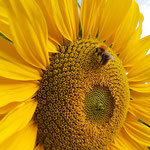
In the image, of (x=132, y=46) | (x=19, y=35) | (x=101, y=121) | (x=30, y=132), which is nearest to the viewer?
(x=19, y=35)

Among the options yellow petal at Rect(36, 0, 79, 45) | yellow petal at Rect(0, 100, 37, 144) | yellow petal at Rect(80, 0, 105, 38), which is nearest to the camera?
yellow petal at Rect(0, 100, 37, 144)

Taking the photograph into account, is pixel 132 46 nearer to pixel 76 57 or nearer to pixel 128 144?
pixel 76 57

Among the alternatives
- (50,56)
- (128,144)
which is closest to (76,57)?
(50,56)

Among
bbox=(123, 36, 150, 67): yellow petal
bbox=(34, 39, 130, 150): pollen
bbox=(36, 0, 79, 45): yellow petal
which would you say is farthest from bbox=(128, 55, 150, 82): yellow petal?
bbox=(36, 0, 79, 45): yellow petal

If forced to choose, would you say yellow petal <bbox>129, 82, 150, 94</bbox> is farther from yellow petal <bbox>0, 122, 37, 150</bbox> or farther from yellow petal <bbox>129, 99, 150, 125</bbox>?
yellow petal <bbox>0, 122, 37, 150</bbox>

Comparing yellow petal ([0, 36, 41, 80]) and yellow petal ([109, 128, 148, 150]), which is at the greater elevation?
yellow petal ([0, 36, 41, 80])

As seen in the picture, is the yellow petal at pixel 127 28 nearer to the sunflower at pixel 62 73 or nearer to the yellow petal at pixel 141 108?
the sunflower at pixel 62 73

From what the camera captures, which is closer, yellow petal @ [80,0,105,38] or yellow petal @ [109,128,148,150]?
yellow petal @ [80,0,105,38]
